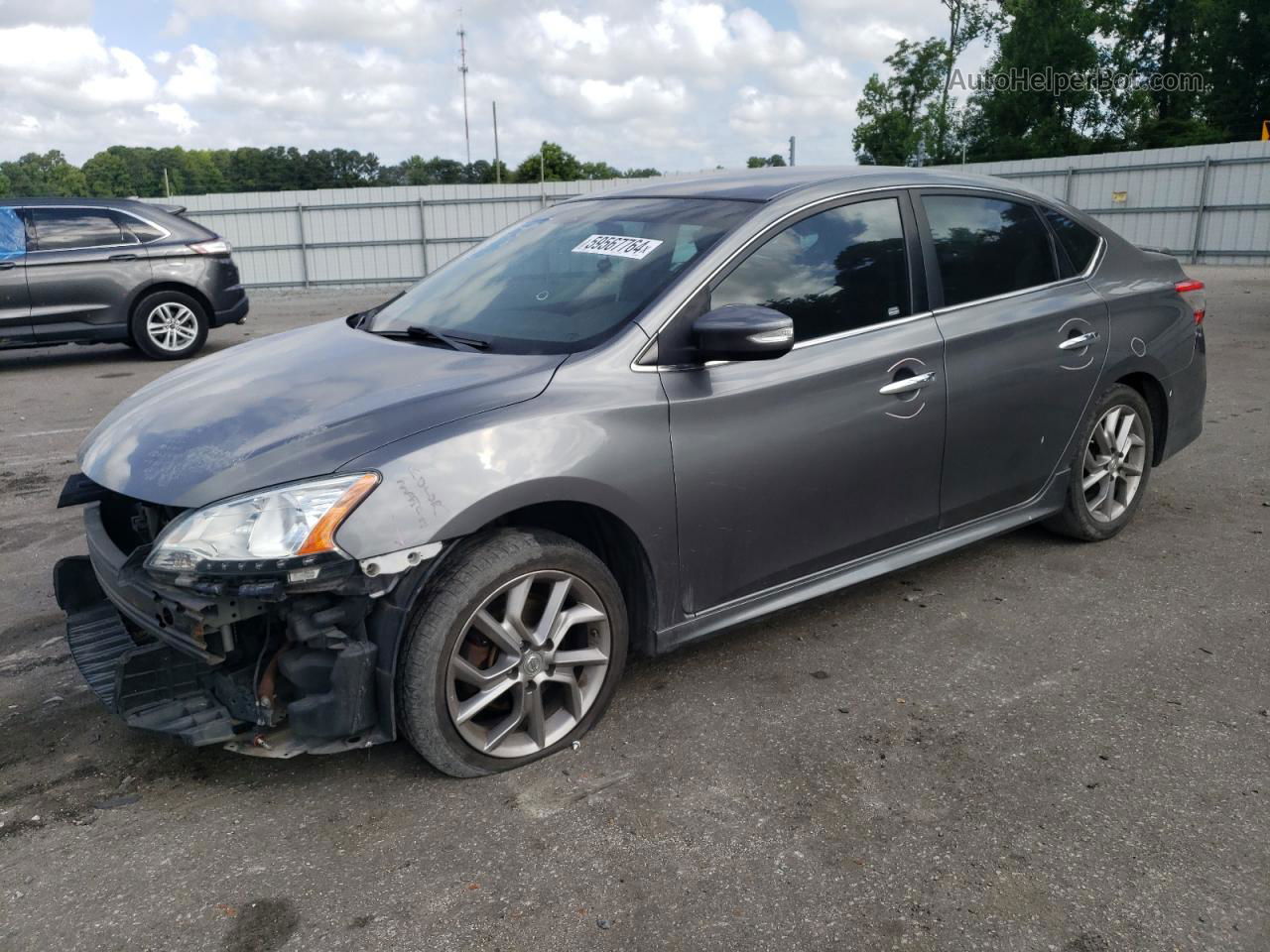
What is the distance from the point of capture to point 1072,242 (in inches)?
173

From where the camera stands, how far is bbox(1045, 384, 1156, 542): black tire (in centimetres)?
436

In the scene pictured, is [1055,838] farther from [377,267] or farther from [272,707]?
[377,267]

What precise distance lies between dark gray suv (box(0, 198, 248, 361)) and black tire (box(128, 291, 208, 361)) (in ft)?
0.03

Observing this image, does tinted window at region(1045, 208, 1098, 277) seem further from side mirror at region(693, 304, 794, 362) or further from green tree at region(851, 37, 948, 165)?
green tree at region(851, 37, 948, 165)

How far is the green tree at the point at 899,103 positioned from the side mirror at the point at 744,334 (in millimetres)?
55658

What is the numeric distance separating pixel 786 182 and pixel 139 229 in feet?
29.1

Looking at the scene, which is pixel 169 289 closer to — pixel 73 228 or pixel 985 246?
pixel 73 228

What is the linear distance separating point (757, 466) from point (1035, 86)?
49224 millimetres

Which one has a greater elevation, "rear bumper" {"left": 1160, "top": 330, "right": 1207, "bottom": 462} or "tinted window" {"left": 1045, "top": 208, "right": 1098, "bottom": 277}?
"tinted window" {"left": 1045, "top": 208, "right": 1098, "bottom": 277}

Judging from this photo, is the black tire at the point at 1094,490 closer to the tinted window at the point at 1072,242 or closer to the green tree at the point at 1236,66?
the tinted window at the point at 1072,242

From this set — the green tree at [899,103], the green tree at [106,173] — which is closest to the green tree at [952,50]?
the green tree at [899,103]

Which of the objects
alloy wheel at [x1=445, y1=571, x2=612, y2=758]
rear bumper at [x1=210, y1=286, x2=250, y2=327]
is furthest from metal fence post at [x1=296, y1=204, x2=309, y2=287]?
alloy wheel at [x1=445, y1=571, x2=612, y2=758]

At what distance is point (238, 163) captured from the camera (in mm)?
104000

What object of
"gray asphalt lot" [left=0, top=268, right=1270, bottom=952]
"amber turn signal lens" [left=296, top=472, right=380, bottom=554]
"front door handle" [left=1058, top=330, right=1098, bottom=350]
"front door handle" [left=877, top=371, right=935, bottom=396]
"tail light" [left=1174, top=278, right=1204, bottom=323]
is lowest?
"gray asphalt lot" [left=0, top=268, right=1270, bottom=952]
